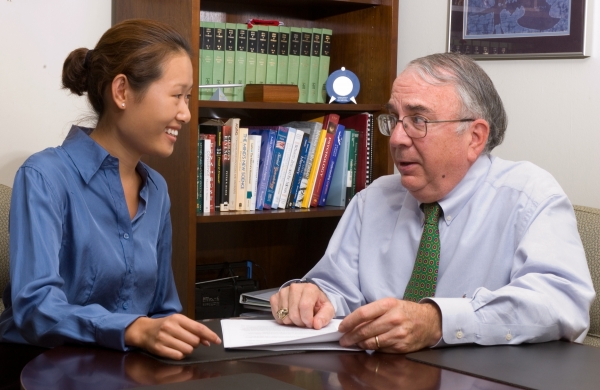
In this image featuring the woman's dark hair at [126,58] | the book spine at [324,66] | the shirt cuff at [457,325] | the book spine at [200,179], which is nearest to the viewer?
the shirt cuff at [457,325]

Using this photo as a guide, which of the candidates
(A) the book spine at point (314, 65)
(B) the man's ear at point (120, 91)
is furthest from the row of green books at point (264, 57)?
(B) the man's ear at point (120, 91)

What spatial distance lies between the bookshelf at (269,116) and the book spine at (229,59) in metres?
0.07

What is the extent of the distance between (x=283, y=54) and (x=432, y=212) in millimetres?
1169

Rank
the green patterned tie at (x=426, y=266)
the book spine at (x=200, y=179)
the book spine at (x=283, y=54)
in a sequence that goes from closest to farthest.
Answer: the green patterned tie at (x=426, y=266) → the book spine at (x=200, y=179) → the book spine at (x=283, y=54)

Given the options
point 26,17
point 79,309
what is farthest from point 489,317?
point 26,17

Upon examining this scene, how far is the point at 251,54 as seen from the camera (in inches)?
103

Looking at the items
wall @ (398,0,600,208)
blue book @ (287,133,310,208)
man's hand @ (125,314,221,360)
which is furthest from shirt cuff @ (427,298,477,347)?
blue book @ (287,133,310,208)

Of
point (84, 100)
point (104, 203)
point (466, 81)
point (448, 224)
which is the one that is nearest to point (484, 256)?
point (448, 224)

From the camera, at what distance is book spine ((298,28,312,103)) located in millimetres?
2727

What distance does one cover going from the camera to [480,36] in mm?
2553

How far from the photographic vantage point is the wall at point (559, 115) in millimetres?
2254

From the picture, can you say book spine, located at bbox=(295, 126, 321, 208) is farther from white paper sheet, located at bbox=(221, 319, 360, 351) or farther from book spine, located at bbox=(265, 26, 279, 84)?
white paper sheet, located at bbox=(221, 319, 360, 351)

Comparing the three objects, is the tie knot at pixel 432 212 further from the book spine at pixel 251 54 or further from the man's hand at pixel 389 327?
the book spine at pixel 251 54

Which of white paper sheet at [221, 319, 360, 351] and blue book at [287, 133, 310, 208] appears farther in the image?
blue book at [287, 133, 310, 208]
